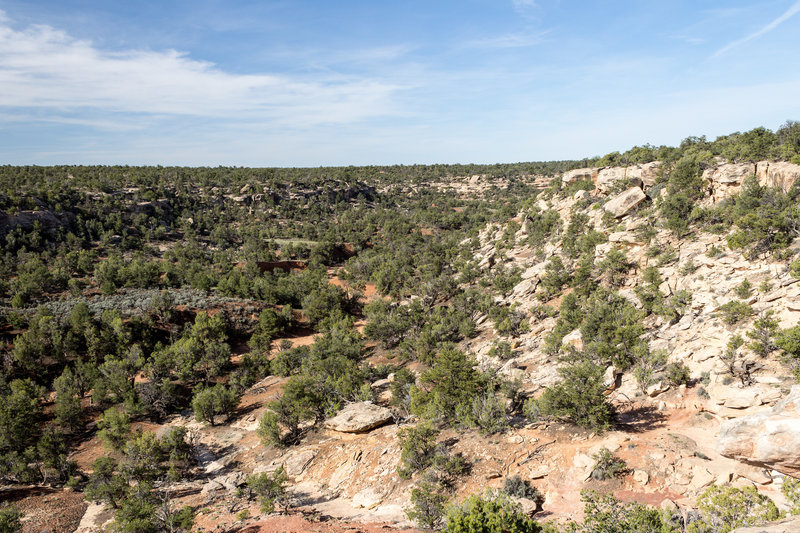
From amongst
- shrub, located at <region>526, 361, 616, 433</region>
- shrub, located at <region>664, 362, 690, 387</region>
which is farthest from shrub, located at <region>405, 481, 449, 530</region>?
shrub, located at <region>664, 362, 690, 387</region>

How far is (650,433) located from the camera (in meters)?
18.7

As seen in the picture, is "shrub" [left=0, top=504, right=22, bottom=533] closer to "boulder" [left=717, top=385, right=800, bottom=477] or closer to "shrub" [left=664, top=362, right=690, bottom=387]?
"boulder" [left=717, top=385, right=800, bottom=477]

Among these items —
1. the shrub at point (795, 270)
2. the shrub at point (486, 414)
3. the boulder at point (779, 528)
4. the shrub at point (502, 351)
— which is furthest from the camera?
the shrub at point (502, 351)

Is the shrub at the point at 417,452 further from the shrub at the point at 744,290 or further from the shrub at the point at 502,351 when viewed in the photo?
the shrub at the point at 744,290

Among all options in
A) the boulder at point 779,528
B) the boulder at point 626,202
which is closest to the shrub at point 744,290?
the boulder at point 779,528

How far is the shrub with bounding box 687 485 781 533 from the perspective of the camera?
975cm

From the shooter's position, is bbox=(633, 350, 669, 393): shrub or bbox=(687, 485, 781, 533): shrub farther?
bbox=(633, 350, 669, 393): shrub

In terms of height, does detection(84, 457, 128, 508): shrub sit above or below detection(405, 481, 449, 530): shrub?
below

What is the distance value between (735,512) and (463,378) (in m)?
14.8

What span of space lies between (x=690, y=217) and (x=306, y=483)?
41635mm

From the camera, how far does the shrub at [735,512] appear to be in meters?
9.75

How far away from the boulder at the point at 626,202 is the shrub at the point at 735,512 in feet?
140

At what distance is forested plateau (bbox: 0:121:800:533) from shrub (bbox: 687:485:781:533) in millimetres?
72

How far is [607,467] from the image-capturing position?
647 inches
